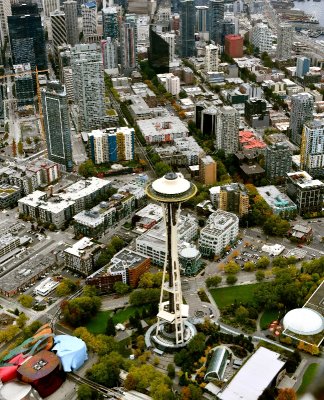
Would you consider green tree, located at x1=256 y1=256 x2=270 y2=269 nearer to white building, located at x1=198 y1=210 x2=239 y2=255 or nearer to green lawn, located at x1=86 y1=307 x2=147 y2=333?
white building, located at x1=198 y1=210 x2=239 y2=255

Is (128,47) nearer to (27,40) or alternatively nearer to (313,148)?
(27,40)

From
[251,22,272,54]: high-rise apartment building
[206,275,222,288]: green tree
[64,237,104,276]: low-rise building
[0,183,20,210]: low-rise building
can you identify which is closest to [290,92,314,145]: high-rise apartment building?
[206,275,222,288]: green tree

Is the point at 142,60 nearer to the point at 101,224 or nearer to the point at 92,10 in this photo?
the point at 92,10

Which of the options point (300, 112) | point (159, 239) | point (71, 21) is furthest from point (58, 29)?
point (159, 239)

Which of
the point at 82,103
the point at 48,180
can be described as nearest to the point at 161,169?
the point at 48,180

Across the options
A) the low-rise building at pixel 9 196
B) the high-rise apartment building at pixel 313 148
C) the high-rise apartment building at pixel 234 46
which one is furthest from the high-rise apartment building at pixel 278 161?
the high-rise apartment building at pixel 234 46

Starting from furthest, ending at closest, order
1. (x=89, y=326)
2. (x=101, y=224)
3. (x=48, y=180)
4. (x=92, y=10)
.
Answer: (x=92, y=10), (x=48, y=180), (x=101, y=224), (x=89, y=326)

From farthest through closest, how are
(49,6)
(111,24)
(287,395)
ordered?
(49,6), (111,24), (287,395)
